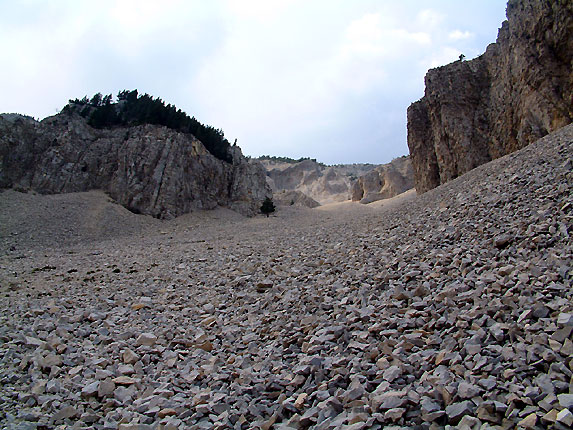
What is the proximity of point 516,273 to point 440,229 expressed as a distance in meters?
2.96

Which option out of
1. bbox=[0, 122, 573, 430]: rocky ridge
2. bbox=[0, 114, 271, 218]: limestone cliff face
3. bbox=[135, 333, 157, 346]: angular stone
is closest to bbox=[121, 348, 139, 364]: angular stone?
bbox=[0, 122, 573, 430]: rocky ridge

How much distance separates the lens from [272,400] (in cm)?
312

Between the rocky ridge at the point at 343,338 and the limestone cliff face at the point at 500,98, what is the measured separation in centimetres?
912

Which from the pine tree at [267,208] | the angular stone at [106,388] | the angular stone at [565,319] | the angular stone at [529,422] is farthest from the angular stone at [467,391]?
the pine tree at [267,208]

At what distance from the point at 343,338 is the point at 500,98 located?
19232 mm

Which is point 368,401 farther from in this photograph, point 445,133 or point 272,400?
point 445,133

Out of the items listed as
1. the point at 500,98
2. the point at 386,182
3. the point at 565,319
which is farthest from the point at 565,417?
the point at 386,182

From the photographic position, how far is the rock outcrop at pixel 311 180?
68.3m

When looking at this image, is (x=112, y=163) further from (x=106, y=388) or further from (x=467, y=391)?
(x=467, y=391)

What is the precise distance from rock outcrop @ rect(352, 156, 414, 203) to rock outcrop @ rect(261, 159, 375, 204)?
1484cm

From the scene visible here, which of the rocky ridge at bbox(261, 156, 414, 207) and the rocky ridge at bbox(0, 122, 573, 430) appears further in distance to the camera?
the rocky ridge at bbox(261, 156, 414, 207)

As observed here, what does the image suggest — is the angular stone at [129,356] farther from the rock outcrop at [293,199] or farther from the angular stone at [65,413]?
the rock outcrop at [293,199]

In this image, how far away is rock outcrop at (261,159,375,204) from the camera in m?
68.3

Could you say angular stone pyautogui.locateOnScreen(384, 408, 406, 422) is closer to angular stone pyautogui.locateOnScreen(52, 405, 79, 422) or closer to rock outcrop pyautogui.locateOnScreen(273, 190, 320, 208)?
angular stone pyautogui.locateOnScreen(52, 405, 79, 422)
